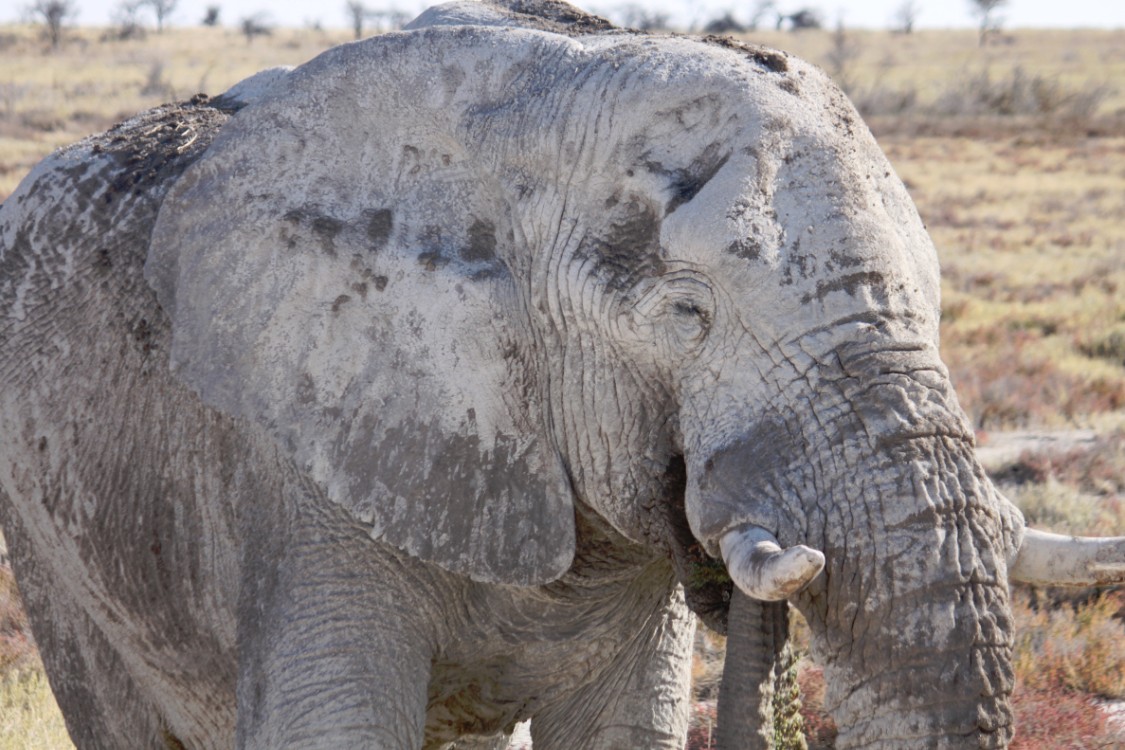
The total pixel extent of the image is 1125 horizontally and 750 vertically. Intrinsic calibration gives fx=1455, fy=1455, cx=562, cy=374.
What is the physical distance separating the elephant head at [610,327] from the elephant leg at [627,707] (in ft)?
2.63

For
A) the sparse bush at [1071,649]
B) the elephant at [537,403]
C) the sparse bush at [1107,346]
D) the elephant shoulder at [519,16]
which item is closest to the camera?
the elephant at [537,403]

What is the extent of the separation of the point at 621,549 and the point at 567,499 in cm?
30

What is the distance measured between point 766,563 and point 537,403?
749mm

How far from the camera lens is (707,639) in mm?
5695

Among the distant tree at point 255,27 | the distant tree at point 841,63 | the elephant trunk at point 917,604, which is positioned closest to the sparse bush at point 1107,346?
the elephant trunk at point 917,604

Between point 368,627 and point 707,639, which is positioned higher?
point 368,627

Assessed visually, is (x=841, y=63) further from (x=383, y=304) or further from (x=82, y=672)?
(x=383, y=304)

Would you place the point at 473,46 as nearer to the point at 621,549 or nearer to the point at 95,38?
the point at 621,549

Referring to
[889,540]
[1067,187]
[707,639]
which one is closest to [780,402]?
[889,540]

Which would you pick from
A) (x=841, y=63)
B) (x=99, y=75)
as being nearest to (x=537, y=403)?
(x=99, y=75)

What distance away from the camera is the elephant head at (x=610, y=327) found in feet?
7.73

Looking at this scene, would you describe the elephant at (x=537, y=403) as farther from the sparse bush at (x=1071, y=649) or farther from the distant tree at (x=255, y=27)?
the distant tree at (x=255, y=27)

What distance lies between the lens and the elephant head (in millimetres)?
2355

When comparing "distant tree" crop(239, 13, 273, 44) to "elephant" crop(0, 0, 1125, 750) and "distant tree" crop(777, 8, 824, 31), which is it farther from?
"elephant" crop(0, 0, 1125, 750)
